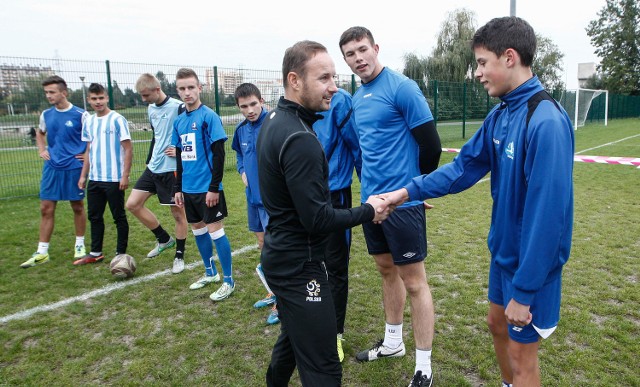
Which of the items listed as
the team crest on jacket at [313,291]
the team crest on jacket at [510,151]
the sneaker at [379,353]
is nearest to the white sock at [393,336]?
the sneaker at [379,353]

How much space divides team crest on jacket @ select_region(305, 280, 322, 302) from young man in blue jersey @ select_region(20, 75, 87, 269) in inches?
188

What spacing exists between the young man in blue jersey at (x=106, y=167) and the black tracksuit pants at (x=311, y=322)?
13.5 feet

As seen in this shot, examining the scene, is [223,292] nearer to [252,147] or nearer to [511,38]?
[252,147]

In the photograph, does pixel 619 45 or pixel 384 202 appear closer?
pixel 384 202

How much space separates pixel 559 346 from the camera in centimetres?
355

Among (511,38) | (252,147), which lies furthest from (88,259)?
(511,38)

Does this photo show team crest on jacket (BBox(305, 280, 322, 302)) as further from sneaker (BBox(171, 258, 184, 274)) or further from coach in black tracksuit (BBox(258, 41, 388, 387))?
sneaker (BBox(171, 258, 184, 274))

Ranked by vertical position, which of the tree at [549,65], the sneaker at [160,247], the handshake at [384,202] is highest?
the tree at [549,65]

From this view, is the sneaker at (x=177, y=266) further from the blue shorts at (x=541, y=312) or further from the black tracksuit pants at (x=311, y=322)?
the blue shorts at (x=541, y=312)

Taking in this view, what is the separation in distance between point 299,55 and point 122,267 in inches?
155

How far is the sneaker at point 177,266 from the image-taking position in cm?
542

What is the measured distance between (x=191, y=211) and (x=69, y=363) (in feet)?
5.99

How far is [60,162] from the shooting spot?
6008 mm

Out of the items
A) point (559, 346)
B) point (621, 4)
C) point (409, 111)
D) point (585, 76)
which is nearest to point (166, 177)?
point (409, 111)
